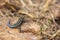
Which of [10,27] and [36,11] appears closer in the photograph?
[10,27]

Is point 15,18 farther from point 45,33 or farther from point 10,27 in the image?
point 45,33

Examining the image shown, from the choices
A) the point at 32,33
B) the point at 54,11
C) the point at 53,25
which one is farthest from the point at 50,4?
the point at 32,33

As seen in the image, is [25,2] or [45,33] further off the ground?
[25,2]

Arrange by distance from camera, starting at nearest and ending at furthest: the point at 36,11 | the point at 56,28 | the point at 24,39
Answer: the point at 24,39 < the point at 56,28 < the point at 36,11

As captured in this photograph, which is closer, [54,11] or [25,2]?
[54,11]

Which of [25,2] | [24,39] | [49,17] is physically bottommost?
[24,39]

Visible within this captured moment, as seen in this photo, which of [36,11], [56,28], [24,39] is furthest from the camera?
[36,11]

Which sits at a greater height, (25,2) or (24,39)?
(25,2)

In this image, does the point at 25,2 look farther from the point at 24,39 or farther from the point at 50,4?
the point at 24,39

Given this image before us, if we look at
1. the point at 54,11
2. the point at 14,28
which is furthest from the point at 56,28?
the point at 14,28
